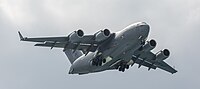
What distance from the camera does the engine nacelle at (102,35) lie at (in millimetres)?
58938

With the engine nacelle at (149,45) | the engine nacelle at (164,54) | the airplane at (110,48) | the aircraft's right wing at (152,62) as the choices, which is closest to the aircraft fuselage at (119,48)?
the airplane at (110,48)

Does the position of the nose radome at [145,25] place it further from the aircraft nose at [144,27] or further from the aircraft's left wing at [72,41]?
the aircraft's left wing at [72,41]

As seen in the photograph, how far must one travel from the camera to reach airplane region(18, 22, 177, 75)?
58125mm

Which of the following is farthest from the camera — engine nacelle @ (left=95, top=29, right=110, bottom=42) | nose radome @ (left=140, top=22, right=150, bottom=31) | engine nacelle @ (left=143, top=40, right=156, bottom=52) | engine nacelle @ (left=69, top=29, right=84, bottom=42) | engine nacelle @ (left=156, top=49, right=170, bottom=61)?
engine nacelle @ (left=156, top=49, right=170, bottom=61)

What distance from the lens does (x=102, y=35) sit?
58906mm

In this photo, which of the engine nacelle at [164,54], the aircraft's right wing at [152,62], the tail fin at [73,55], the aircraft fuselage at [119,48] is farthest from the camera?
the tail fin at [73,55]

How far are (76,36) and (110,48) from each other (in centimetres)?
372

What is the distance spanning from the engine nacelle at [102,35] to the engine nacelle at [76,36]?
154cm

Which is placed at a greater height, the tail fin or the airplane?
the tail fin

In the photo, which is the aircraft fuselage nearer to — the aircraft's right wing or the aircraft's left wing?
→ the aircraft's left wing

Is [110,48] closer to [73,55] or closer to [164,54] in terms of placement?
[164,54]

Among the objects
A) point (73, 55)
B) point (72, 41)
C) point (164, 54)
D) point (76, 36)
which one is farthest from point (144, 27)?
point (73, 55)

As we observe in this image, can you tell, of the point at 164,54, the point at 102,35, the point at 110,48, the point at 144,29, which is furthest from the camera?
the point at 164,54

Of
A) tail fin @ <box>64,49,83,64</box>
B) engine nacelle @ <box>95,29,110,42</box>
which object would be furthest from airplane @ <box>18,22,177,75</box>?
tail fin @ <box>64,49,83,64</box>
